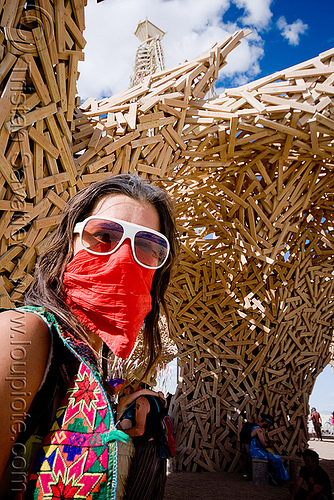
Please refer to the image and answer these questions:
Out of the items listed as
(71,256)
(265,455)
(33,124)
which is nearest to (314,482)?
(265,455)

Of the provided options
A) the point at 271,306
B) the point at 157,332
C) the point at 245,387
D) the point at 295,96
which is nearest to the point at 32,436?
the point at 157,332

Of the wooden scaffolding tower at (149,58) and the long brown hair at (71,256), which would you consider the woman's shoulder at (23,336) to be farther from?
the wooden scaffolding tower at (149,58)

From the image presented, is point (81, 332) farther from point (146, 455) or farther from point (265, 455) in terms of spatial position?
point (265, 455)

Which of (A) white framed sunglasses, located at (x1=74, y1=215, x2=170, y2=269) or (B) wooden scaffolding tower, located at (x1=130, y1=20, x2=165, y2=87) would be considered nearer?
(A) white framed sunglasses, located at (x1=74, y1=215, x2=170, y2=269)

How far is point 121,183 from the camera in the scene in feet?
3.05

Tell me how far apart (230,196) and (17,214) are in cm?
316

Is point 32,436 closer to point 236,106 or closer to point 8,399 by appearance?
point 8,399

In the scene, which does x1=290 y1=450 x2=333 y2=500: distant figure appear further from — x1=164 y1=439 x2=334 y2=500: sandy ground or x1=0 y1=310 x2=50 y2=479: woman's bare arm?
x1=0 y1=310 x2=50 y2=479: woman's bare arm

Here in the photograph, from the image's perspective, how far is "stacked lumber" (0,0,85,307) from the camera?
2.06 m

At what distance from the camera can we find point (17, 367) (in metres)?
0.56

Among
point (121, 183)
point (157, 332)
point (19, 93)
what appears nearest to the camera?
point (121, 183)

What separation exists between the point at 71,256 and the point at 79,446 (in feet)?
1.38

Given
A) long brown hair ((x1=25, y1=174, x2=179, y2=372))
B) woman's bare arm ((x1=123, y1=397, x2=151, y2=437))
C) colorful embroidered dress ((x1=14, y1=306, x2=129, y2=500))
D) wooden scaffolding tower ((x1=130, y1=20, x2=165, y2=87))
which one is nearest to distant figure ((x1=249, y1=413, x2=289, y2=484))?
woman's bare arm ((x1=123, y1=397, x2=151, y2=437))

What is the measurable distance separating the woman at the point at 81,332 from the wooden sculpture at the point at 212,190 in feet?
2.32
